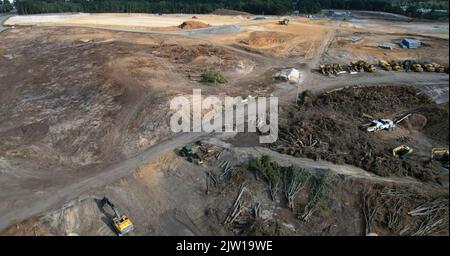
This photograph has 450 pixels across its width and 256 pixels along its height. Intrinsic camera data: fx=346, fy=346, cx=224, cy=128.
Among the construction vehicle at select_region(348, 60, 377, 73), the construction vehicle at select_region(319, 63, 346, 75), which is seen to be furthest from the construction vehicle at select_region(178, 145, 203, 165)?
the construction vehicle at select_region(348, 60, 377, 73)

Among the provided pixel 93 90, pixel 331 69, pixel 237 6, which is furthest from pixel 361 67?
pixel 237 6

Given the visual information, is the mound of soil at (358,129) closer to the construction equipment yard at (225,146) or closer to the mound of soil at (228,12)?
the construction equipment yard at (225,146)

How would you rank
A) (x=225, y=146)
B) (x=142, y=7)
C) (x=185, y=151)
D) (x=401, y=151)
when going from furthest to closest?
(x=142, y=7), (x=225, y=146), (x=185, y=151), (x=401, y=151)

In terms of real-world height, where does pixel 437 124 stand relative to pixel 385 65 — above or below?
below

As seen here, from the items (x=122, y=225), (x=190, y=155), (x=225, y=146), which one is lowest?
(x=122, y=225)

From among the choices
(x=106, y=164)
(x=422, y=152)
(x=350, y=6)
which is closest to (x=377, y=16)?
(x=350, y=6)

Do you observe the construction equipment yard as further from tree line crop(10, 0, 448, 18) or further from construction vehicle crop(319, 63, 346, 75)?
tree line crop(10, 0, 448, 18)

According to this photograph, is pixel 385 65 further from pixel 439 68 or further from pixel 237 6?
pixel 237 6

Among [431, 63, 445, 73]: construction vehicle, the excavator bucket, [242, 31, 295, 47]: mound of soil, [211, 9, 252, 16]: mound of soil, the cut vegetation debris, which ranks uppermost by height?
[211, 9, 252, 16]: mound of soil
